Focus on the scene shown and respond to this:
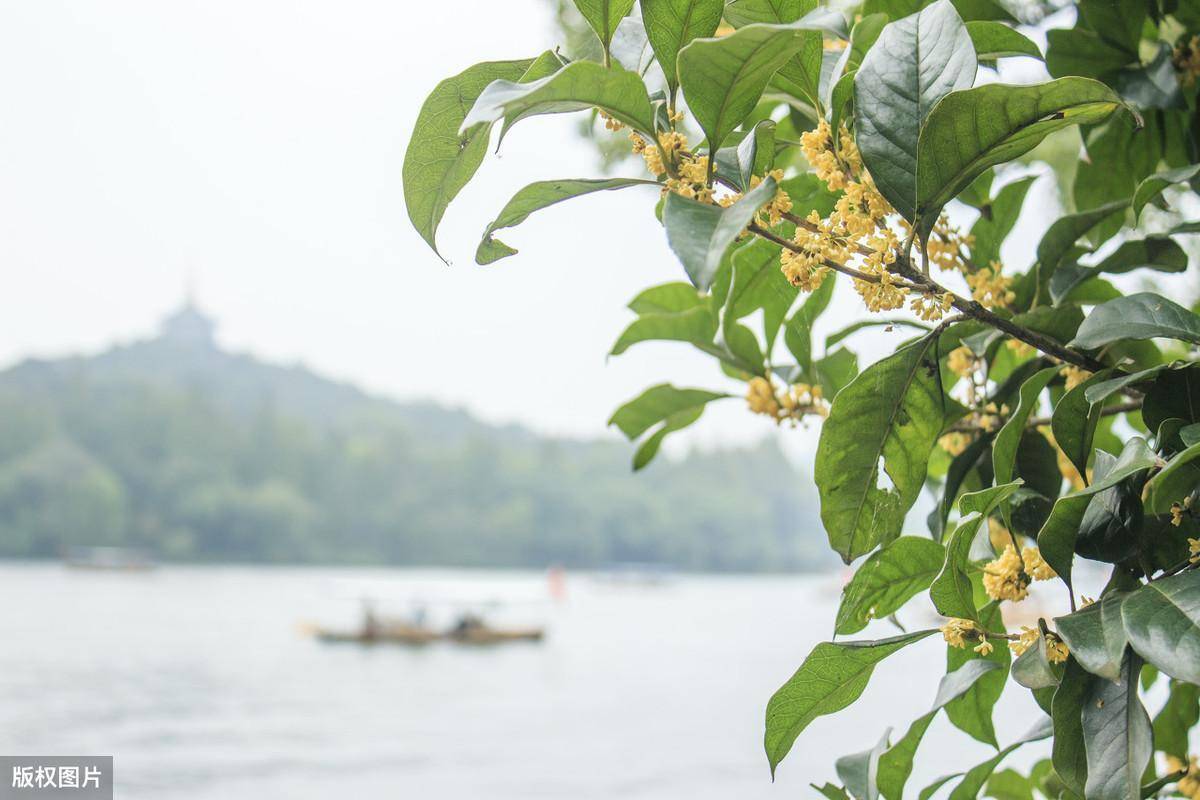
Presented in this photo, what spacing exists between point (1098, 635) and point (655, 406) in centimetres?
29

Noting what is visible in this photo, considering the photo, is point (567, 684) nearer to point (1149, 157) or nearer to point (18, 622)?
point (18, 622)

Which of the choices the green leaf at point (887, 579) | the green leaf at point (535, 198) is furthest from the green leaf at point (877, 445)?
the green leaf at point (535, 198)

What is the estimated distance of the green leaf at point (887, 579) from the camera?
417mm

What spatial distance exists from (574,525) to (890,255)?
Answer: 98.6 feet

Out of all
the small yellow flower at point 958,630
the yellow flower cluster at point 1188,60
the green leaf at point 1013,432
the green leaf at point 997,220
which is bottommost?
the small yellow flower at point 958,630

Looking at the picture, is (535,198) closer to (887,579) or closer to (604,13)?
(604,13)

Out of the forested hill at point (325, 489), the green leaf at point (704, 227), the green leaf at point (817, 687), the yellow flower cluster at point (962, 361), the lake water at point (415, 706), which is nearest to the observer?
the green leaf at point (704, 227)

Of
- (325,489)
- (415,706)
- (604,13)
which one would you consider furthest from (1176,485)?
(325,489)

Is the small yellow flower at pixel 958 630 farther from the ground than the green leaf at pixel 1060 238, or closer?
closer

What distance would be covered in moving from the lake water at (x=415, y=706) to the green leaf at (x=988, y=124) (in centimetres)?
613

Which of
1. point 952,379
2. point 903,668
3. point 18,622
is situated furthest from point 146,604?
point 952,379

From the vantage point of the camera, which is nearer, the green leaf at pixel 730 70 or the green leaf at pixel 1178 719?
the green leaf at pixel 730 70

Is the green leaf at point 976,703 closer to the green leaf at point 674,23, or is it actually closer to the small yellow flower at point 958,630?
the small yellow flower at point 958,630

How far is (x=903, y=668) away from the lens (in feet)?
50.7
